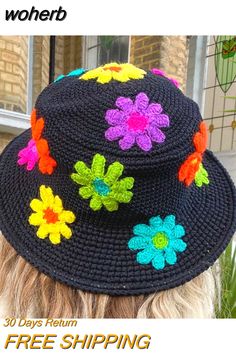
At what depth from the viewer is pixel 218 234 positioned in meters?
0.88

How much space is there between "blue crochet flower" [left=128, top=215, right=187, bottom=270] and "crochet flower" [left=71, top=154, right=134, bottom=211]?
0.08 meters

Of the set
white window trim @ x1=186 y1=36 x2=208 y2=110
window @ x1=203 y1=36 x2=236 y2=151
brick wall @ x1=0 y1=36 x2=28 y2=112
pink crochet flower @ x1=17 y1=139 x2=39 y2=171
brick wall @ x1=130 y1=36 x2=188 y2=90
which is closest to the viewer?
pink crochet flower @ x1=17 y1=139 x2=39 y2=171

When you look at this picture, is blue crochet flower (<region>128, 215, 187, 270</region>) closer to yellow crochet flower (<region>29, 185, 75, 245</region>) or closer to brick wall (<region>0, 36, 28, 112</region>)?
yellow crochet flower (<region>29, 185, 75, 245</region>)

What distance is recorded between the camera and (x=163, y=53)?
4.37 metres

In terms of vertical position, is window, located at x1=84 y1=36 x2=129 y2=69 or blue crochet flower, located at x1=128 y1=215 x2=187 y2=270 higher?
blue crochet flower, located at x1=128 y1=215 x2=187 y2=270

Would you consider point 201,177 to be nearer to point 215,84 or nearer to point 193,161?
point 193,161

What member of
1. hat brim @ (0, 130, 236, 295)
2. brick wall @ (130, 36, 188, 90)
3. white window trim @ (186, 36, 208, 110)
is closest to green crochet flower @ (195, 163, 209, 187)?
hat brim @ (0, 130, 236, 295)

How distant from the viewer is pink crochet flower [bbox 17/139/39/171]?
0.88m

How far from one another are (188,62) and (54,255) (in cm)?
443

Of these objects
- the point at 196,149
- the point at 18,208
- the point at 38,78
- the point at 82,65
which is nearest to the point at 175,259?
the point at 196,149

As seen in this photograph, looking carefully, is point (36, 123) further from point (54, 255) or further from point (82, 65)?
point (82, 65)

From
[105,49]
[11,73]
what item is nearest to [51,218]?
[11,73]

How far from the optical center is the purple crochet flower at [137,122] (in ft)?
2.57

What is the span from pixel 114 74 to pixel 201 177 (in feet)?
0.94
